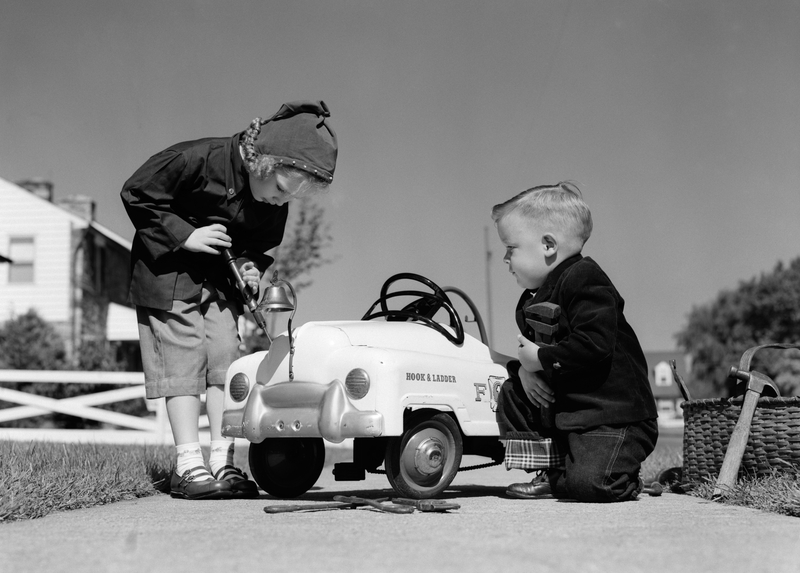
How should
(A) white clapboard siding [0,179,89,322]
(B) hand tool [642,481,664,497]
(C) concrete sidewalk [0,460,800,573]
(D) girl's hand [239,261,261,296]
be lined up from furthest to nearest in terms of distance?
(A) white clapboard siding [0,179,89,322] → (D) girl's hand [239,261,261,296] → (B) hand tool [642,481,664,497] → (C) concrete sidewalk [0,460,800,573]

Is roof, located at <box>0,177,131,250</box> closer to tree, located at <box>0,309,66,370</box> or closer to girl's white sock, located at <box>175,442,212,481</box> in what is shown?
tree, located at <box>0,309,66,370</box>

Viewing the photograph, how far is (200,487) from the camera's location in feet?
13.3

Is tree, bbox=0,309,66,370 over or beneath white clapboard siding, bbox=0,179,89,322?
beneath

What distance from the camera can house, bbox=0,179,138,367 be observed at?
894 inches

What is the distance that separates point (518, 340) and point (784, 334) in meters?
55.5

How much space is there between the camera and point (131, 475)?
4410 mm

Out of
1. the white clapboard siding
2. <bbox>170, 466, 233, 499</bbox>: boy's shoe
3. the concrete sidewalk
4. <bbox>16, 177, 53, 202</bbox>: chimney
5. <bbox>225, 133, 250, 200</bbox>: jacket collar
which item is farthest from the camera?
<bbox>16, 177, 53, 202</bbox>: chimney

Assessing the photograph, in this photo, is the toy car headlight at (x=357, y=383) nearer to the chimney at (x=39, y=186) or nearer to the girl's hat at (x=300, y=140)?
the girl's hat at (x=300, y=140)

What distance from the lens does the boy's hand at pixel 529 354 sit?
391 centimetres

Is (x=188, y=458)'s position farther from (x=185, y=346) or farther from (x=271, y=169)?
(x=271, y=169)

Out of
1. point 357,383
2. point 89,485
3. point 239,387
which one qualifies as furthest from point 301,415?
point 89,485

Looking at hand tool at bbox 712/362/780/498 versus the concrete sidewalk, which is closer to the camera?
the concrete sidewalk

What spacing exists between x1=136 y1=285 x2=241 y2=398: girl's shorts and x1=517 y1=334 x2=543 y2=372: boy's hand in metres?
1.44

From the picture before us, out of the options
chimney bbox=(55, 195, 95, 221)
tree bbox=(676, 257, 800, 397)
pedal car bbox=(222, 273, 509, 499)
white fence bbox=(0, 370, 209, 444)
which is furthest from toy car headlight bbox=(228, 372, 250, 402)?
tree bbox=(676, 257, 800, 397)
